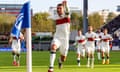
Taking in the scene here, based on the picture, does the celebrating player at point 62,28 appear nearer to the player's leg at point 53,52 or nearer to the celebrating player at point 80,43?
the player's leg at point 53,52

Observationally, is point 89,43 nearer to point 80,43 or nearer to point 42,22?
point 80,43

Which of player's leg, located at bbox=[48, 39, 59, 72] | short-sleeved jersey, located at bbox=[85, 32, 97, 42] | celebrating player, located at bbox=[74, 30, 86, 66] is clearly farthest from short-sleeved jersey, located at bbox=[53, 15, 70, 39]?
celebrating player, located at bbox=[74, 30, 86, 66]

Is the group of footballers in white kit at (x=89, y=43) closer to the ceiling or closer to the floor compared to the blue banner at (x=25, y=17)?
closer to the floor

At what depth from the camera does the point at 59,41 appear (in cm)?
1709

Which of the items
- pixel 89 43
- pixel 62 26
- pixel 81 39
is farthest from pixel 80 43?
pixel 62 26

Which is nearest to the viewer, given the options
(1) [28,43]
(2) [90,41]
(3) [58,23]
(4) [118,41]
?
(1) [28,43]

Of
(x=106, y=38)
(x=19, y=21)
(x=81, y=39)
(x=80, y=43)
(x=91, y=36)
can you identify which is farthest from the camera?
(x=106, y=38)

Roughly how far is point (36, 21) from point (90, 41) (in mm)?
106190

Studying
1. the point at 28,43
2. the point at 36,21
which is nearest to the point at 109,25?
the point at 36,21

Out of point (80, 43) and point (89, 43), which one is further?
point (80, 43)

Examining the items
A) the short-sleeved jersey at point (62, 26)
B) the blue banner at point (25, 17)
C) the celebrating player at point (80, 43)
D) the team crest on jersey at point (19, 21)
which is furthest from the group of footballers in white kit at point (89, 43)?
the blue banner at point (25, 17)

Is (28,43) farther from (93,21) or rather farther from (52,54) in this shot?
(93,21)

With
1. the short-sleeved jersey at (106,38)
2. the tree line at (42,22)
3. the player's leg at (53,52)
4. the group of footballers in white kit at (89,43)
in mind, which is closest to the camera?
the player's leg at (53,52)

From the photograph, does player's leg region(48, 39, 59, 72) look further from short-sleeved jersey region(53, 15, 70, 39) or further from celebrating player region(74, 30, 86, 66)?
celebrating player region(74, 30, 86, 66)
